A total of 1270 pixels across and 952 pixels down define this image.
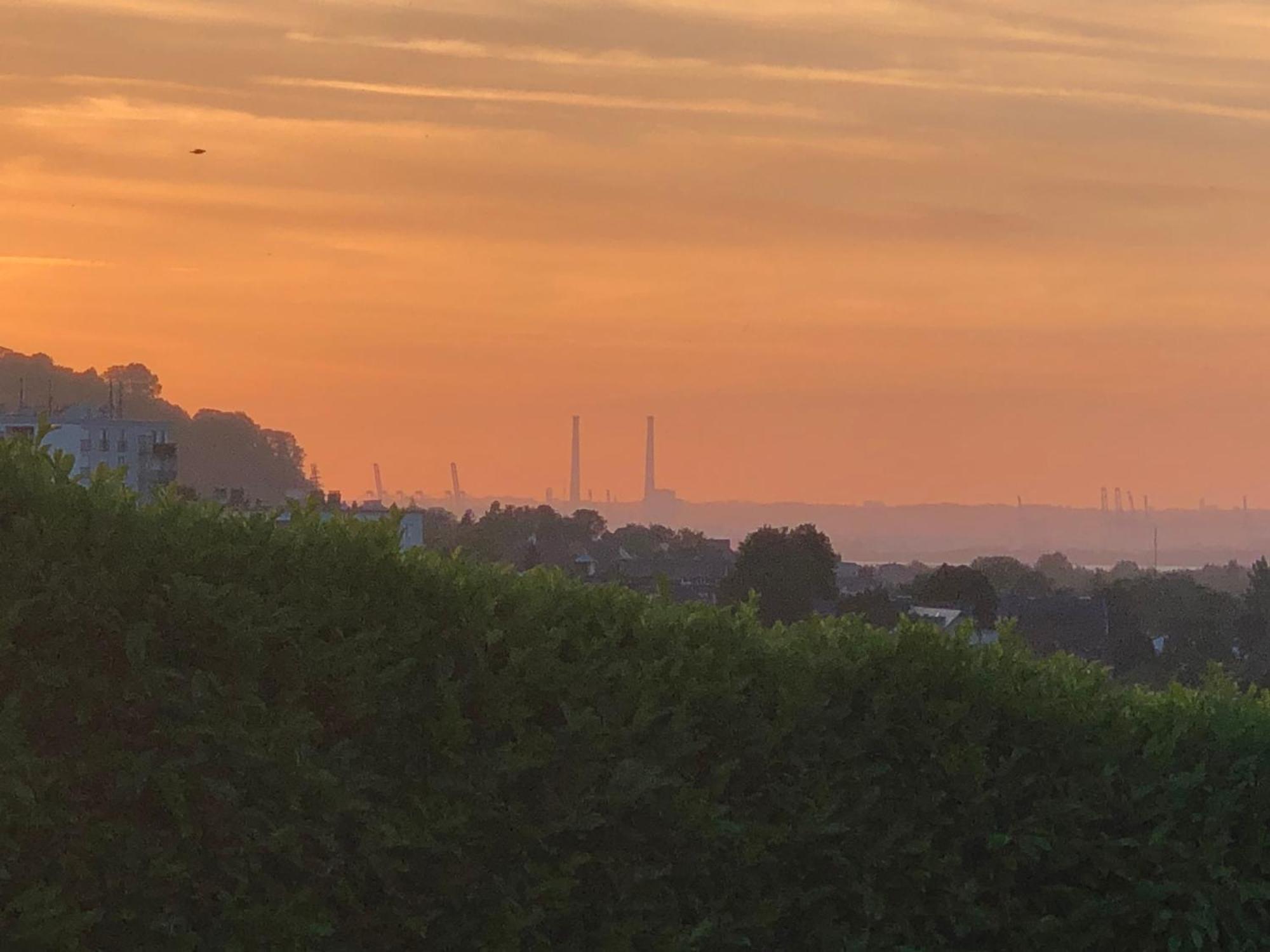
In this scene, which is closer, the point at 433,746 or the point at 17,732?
the point at 17,732

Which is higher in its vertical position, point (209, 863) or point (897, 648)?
point (897, 648)

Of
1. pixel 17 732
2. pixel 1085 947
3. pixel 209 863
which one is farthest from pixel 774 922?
pixel 17 732

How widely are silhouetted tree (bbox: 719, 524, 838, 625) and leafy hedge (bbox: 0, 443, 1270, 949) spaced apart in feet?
198

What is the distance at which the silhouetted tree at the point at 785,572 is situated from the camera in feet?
232

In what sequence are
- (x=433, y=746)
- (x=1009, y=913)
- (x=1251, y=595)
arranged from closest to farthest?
(x=433, y=746) < (x=1009, y=913) < (x=1251, y=595)

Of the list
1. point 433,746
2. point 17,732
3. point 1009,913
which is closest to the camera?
point 17,732

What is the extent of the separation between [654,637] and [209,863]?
2239 millimetres

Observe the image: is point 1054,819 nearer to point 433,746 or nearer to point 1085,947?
point 1085,947

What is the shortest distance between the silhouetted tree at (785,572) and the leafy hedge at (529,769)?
198 ft

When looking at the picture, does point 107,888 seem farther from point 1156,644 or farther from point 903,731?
point 1156,644

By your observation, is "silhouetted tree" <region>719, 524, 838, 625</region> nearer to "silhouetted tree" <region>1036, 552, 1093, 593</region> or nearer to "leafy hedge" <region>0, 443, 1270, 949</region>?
"leafy hedge" <region>0, 443, 1270, 949</region>

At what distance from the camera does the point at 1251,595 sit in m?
89.9

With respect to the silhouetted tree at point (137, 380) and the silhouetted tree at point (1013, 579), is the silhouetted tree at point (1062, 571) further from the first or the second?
the silhouetted tree at point (137, 380)

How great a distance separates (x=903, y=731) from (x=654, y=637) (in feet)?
4.37
